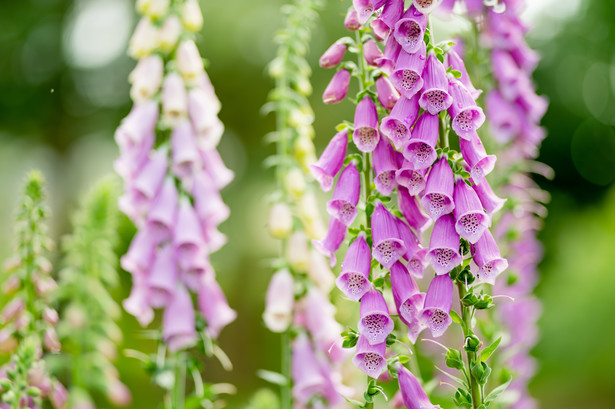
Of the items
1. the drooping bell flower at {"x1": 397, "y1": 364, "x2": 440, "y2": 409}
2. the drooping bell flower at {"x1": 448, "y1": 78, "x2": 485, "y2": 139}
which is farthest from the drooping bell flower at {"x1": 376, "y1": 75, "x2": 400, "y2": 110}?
the drooping bell flower at {"x1": 397, "y1": 364, "x2": 440, "y2": 409}

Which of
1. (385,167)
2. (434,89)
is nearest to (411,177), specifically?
(385,167)

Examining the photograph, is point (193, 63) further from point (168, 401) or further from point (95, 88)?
point (95, 88)

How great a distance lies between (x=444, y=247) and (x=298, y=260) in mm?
895

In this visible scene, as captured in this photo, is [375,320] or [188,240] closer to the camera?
[375,320]

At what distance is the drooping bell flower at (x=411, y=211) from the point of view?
116 centimetres

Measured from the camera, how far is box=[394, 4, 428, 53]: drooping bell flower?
103cm

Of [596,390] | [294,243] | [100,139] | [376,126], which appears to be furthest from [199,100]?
[596,390]

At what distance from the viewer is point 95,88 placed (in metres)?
9.09

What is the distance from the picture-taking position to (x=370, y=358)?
1.08 meters

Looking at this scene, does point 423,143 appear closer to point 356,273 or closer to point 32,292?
point 356,273

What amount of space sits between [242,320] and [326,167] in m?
8.87

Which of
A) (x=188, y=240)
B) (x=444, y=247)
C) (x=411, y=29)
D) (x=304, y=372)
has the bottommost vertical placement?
(x=304, y=372)

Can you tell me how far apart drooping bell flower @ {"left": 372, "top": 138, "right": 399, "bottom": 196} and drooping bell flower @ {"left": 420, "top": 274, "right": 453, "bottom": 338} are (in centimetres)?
18

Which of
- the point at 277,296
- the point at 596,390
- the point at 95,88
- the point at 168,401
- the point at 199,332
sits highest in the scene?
the point at 95,88
